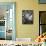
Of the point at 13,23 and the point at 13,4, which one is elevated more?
the point at 13,4

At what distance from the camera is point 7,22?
5.55m

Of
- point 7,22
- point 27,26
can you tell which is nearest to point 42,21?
point 27,26

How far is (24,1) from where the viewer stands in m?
5.41

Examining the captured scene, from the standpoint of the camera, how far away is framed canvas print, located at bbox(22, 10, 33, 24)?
543 cm

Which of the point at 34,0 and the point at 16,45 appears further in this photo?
the point at 34,0

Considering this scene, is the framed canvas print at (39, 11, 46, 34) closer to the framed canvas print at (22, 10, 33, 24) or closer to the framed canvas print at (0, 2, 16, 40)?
the framed canvas print at (22, 10, 33, 24)

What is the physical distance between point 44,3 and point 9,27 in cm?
161

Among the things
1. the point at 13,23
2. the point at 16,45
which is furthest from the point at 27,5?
the point at 16,45

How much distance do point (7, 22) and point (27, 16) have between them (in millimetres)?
804

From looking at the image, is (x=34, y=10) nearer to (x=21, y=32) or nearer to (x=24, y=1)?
(x=24, y=1)

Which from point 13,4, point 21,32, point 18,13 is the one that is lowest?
point 21,32

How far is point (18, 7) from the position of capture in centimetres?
541

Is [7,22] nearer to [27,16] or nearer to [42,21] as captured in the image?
[27,16]

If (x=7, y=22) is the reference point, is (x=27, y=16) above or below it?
above
